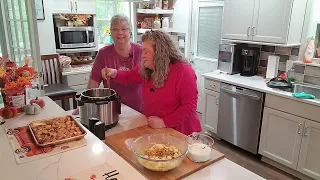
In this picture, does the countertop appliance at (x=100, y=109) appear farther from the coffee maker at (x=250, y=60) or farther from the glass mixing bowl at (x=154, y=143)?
the coffee maker at (x=250, y=60)

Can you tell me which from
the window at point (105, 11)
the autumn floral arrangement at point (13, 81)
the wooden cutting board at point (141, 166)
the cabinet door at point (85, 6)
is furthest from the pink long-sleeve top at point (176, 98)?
the window at point (105, 11)

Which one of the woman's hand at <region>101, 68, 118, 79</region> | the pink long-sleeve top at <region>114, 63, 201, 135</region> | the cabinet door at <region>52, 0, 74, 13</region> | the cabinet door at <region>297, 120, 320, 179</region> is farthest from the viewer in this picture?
the cabinet door at <region>52, 0, 74, 13</region>

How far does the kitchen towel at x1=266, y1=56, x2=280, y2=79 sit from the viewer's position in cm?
308

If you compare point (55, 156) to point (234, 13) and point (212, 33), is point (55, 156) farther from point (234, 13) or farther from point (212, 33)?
point (212, 33)

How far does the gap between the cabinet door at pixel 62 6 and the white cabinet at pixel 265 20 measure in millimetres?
2258

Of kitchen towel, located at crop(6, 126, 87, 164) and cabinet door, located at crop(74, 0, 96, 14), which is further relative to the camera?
cabinet door, located at crop(74, 0, 96, 14)

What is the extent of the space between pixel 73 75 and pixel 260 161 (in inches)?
113

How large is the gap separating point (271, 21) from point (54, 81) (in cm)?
312

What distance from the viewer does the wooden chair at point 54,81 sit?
3512mm

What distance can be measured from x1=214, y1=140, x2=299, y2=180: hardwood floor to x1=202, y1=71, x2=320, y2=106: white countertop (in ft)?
2.83

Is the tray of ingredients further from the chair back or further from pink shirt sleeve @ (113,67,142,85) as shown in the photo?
the chair back

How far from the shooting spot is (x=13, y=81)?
63.3 inches

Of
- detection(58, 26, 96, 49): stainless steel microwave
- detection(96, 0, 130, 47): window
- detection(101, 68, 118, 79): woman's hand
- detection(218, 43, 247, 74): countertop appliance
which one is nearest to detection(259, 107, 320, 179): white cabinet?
detection(218, 43, 247, 74): countertop appliance

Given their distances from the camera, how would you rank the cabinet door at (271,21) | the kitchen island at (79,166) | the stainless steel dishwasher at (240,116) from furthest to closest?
the stainless steel dishwasher at (240,116) < the cabinet door at (271,21) < the kitchen island at (79,166)
